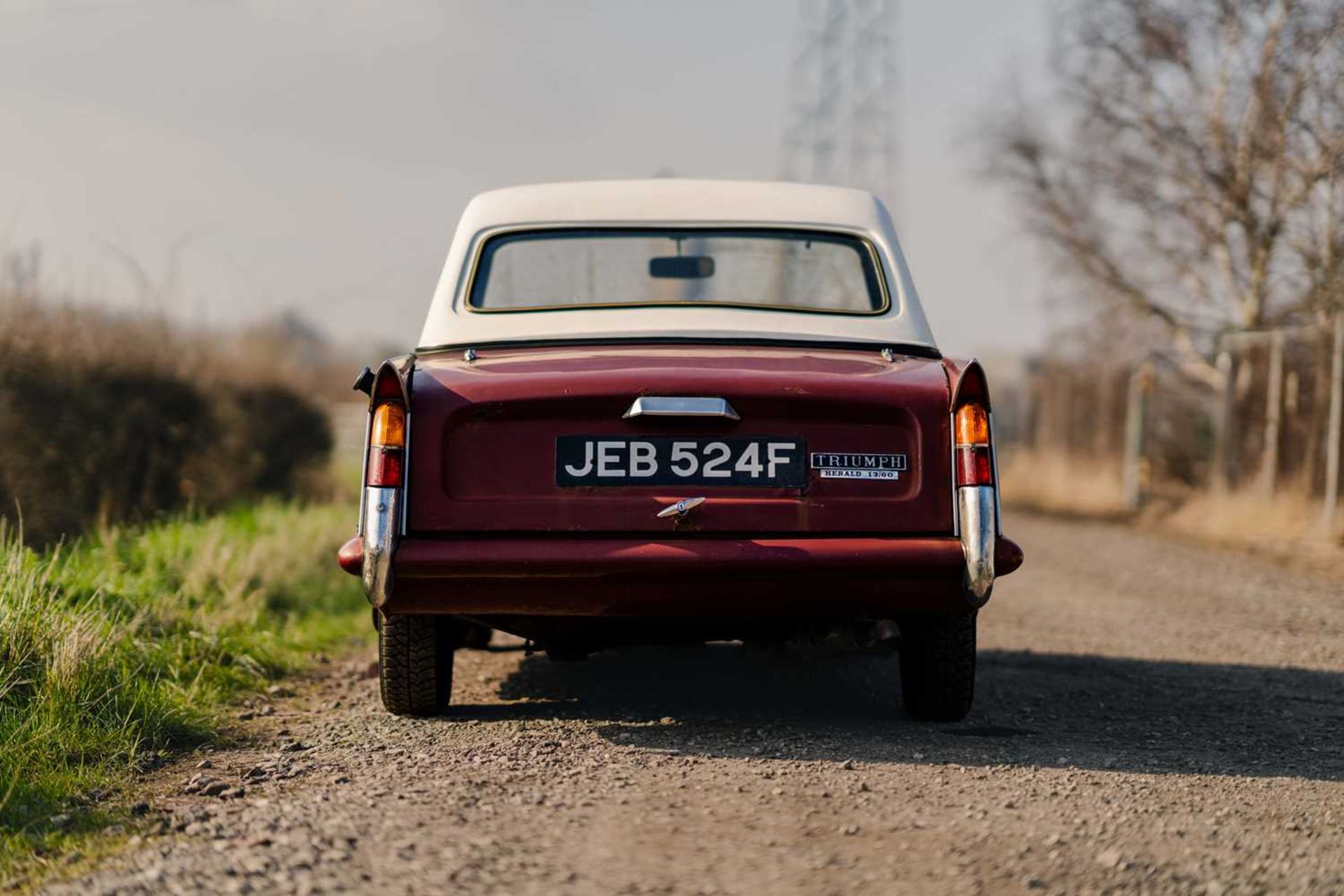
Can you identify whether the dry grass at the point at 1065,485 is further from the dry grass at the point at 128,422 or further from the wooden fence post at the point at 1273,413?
the dry grass at the point at 128,422

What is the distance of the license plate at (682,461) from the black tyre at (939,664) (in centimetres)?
81

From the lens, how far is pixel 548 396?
14.8 ft

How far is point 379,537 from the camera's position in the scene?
4359 millimetres

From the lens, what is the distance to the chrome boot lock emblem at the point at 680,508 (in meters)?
4.42

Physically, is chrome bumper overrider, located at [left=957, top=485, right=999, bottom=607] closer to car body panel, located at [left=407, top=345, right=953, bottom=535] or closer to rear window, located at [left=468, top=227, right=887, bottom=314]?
car body panel, located at [left=407, top=345, right=953, bottom=535]

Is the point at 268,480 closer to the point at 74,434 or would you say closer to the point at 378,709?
the point at 74,434

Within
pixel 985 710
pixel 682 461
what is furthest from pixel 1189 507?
pixel 682 461

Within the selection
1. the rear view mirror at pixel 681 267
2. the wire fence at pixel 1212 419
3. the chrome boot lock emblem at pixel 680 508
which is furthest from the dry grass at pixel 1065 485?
the chrome boot lock emblem at pixel 680 508

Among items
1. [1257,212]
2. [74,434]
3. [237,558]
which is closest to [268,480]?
[74,434]

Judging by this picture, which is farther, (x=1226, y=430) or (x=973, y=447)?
(x=1226, y=430)

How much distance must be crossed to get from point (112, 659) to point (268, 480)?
7944 mm

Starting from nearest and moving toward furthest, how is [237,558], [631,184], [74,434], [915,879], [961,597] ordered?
[915,879]
[961,597]
[631,184]
[237,558]
[74,434]

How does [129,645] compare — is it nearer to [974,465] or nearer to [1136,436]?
[974,465]

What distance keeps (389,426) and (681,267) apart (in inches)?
65.6
